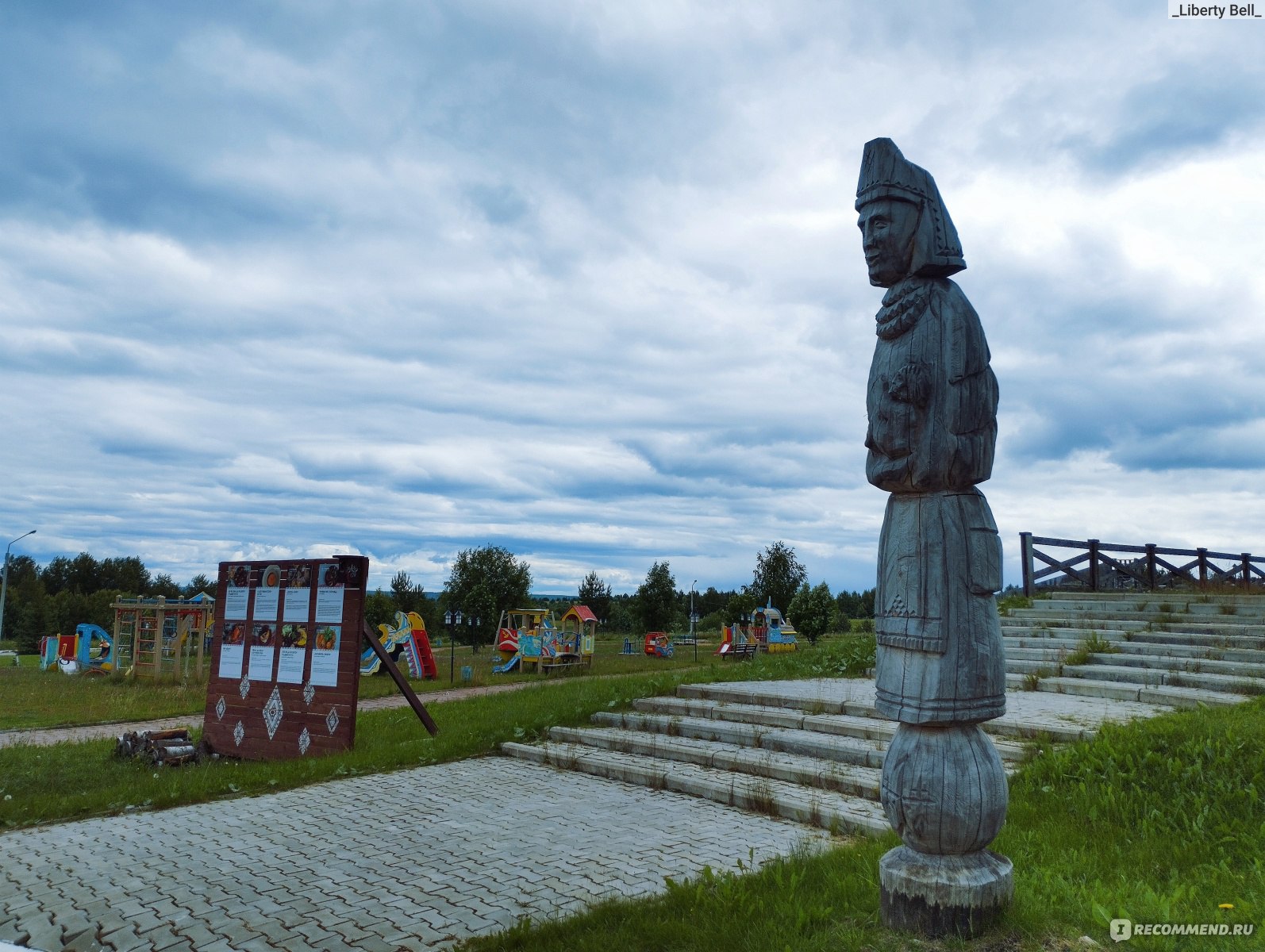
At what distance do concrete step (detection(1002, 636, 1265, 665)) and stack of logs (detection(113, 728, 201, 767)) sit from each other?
37.5 feet

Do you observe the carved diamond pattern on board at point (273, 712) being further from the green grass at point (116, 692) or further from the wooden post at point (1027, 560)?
the wooden post at point (1027, 560)

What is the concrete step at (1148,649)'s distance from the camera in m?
11.2

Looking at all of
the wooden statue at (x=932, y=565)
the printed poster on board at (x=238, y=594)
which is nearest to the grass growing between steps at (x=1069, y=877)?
the wooden statue at (x=932, y=565)

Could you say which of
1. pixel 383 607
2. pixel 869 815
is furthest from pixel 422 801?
pixel 383 607

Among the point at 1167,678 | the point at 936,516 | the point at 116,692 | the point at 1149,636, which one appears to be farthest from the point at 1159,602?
the point at 116,692

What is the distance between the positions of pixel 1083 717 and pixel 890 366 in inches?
236

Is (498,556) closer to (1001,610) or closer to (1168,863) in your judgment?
(1001,610)

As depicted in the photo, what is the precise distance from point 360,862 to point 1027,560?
695 inches

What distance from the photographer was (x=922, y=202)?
13.1 ft

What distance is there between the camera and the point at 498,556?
1734 inches

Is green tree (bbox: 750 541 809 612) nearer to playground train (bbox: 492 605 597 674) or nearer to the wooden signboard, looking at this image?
playground train (bbox: 492 605 597 674)

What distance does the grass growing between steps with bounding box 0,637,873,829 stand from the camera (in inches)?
315

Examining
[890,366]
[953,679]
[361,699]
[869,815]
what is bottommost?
[361,699]

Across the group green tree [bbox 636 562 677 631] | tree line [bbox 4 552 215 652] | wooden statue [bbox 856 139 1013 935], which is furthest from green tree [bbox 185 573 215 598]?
wooden statue [bbox 856 139 1013 935]
